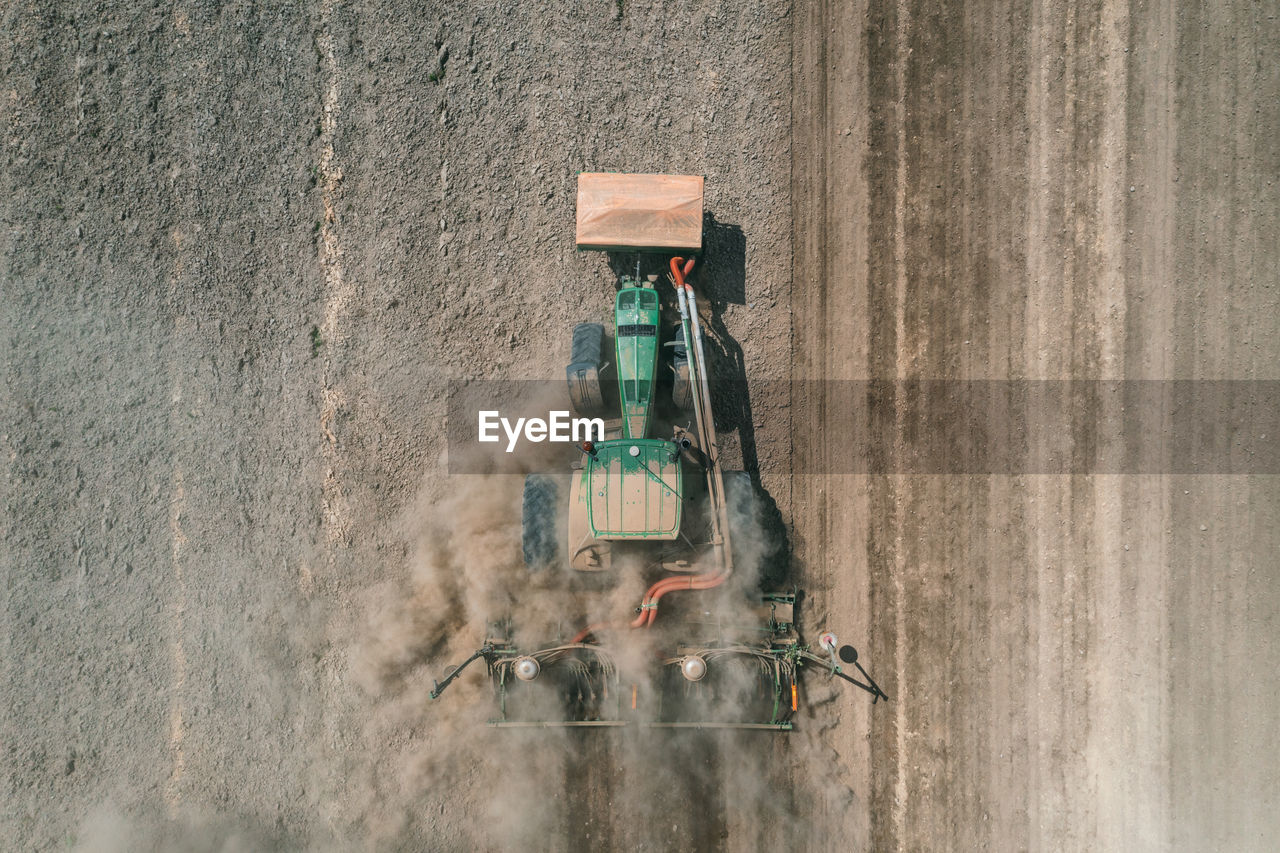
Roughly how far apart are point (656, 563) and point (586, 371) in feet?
7.74

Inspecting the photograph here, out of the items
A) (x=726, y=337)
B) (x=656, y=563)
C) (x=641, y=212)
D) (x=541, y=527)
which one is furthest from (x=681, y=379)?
(x=541, y=527)

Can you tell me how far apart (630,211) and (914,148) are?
3719 millimetres

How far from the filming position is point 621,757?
793 centimetres

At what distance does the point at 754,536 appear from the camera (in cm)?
779

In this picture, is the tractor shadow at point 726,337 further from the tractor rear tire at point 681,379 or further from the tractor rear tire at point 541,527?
the tractor rear tire at point 541,527

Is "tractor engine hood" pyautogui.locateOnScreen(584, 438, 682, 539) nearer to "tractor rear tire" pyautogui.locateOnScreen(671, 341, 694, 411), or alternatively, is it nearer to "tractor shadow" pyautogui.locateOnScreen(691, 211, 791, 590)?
"tractor rear tire" pyautogui.locateOnScreen(671, 341, 694, 411)

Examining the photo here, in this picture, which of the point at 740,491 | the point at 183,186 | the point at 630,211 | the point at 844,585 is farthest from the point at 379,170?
the point at 844,585

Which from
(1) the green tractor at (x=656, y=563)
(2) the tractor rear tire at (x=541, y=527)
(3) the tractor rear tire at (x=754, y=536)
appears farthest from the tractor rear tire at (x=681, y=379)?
(2) the tractor rear tire at (x=541, y=527)

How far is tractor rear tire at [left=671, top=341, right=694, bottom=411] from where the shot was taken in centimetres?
767

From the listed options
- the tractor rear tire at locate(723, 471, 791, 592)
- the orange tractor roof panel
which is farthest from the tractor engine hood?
the orange tractor roof panel

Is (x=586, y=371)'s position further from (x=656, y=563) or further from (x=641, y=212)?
(x=656, y=563)

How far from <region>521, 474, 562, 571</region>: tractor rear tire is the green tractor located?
12mm

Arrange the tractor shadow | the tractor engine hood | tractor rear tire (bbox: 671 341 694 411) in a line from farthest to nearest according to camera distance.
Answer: the tractor shadow < tractor rear tire (bbox: 671 341 694 411) < the tractor engine hood

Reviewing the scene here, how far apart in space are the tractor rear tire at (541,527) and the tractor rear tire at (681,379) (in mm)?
1842
